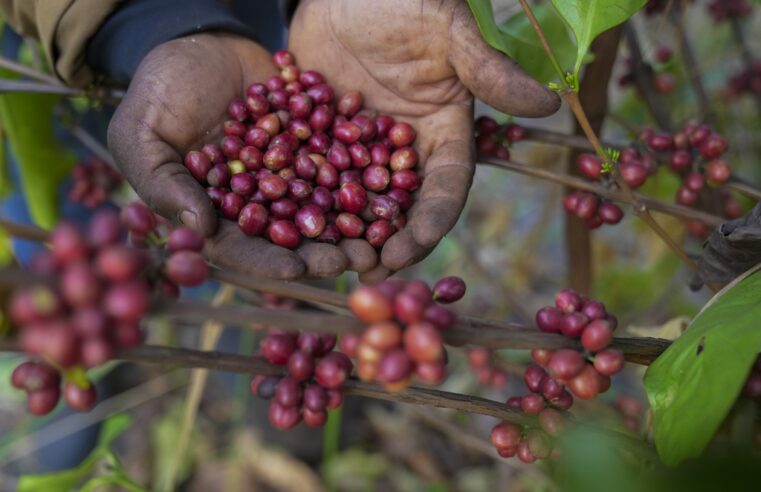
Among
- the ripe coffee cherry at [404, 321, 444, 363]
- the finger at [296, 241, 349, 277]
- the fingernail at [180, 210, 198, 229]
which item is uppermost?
the ripe coffee cherry at [404, 321, 444, 363]

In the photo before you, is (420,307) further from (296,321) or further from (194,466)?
(194,466)

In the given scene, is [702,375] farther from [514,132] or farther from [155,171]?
[155,171]

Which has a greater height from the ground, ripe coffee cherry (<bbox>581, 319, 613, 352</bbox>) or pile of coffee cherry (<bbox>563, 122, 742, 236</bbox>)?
ripe coffee cherry (<bbox>581, 319, 613, 352</bbox>)

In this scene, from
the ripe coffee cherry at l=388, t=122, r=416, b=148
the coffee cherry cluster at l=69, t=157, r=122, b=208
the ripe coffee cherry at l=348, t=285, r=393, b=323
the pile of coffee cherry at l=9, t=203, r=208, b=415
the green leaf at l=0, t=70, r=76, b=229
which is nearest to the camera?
the pile of coffee cherry at l=9, t=203, r=208, b=415

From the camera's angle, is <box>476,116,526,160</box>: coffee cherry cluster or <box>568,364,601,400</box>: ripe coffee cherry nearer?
<box>568,364,601,400</box>: ripe coffee cherry

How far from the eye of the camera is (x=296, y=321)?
0.62 meters

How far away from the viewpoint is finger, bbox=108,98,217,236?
1039 millimetres

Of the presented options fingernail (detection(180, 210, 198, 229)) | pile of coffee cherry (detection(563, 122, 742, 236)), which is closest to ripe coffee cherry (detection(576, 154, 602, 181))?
pile of coffee cherry (detection(563, 122, 742, 236))

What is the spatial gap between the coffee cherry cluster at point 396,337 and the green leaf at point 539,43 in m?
0.70

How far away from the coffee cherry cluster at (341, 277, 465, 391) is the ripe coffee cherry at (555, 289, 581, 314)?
24 cm

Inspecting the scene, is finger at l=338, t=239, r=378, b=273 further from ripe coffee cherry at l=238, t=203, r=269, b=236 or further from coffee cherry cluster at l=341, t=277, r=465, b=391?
coffee cherry cluster at l=341, t=277, r=465, b=391

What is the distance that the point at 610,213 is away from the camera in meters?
1.20

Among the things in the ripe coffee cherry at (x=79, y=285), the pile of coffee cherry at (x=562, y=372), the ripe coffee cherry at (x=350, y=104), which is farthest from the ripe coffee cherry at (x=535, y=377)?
the ripe coffee cherry at (x=350, y=104)

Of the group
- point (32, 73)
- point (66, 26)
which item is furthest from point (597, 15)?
point (32, 73)
